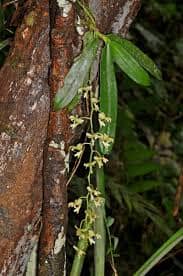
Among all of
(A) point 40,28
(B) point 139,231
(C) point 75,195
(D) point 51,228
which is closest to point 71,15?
(A) point 40,28

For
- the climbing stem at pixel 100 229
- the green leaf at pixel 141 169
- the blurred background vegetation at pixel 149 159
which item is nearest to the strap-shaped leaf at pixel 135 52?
the climbing stem at pixel 100 229

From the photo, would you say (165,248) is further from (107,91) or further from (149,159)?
(149,159)

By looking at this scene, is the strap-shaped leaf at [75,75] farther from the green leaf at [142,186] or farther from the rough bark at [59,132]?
the green leaf at [142,186]

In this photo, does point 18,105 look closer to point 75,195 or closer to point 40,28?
point 40,28

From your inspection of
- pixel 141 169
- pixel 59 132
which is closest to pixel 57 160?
pixel 59 132

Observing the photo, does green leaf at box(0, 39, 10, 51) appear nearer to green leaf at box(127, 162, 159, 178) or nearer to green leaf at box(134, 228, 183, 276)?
green leaf at box(134, 228, 183, 276)

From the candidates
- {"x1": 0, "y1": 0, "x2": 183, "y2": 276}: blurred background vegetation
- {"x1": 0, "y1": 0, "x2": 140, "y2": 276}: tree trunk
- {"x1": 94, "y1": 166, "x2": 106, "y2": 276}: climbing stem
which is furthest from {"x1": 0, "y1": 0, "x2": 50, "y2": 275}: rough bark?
{"x1": 0, "y1": 0, "x2": 183, "y2": 276}: blurred background vegetation

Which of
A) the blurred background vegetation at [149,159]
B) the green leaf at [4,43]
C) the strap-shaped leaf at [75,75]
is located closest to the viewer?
the strap-shaped leaf at [75,75]
